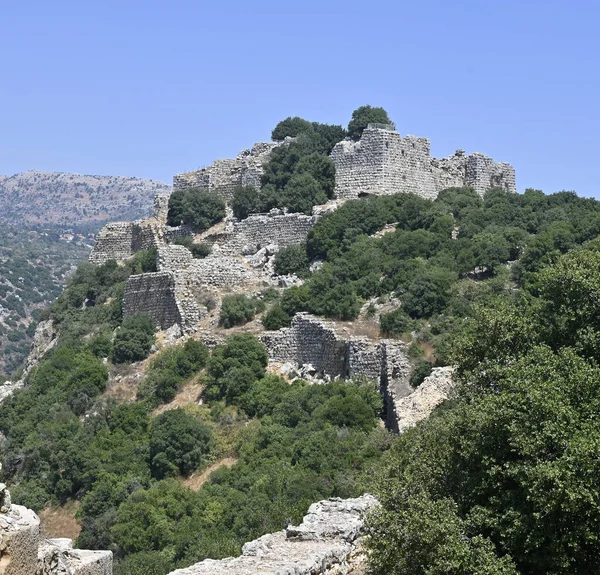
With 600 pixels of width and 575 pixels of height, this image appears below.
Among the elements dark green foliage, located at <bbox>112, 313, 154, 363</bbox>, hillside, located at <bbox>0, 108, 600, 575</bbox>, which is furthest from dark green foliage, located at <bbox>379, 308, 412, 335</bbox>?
dark green foliage, located at <bbox>112, 313, 154, 363</bbox>

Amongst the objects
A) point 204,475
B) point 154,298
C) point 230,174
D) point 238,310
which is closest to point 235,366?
point 238,310

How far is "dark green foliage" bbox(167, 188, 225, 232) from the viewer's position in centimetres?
3669

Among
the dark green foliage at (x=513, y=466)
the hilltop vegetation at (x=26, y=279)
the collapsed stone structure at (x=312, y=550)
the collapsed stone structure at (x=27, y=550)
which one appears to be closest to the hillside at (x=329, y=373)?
the dark green foliage at (x=513, y=466)

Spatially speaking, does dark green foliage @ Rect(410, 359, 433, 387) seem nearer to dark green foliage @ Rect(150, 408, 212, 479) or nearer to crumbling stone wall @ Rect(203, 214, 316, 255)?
dark green foliage @ Rect(150, 408, 212, 479)

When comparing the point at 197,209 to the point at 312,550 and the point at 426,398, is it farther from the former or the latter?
the point at 312,550

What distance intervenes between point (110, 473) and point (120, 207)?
134 metres

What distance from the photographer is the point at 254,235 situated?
3491 centimetres

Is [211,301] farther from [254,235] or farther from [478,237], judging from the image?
[478,237]

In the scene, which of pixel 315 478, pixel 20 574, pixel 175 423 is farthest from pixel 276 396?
pixel 20 574

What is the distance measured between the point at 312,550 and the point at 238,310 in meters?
17.5

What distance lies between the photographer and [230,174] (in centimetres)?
3825

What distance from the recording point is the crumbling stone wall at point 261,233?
34250mm

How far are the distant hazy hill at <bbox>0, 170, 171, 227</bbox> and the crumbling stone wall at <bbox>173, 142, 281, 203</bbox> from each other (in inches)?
4250

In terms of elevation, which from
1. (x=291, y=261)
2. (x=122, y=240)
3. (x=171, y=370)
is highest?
(x=122, y=240)
